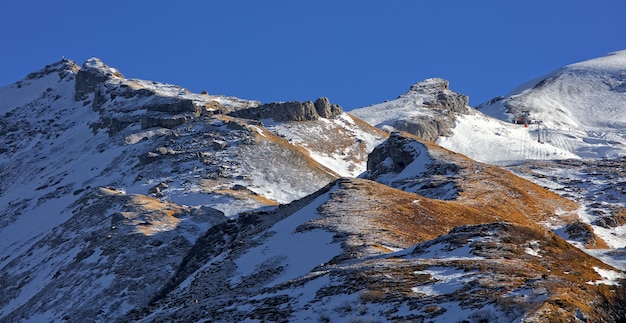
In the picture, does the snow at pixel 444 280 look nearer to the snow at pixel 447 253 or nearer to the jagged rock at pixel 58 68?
the snow at pixel 447 253

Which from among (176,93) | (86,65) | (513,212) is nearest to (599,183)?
(513,212)

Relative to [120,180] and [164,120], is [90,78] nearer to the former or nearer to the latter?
[164,120]

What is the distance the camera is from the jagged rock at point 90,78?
496ft

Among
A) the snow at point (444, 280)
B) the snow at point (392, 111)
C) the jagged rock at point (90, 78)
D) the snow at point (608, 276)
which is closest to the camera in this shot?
the snow at point (444, 280)

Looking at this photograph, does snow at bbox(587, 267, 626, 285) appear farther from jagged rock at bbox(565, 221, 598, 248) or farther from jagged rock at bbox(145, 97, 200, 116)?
jagged rock at bbox(145, 97, 200, 116)

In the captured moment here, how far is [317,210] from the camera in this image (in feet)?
166

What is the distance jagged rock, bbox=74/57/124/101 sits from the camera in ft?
496

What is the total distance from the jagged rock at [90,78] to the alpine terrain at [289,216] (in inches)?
17.5

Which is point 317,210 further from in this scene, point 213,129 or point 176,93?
point 176,93

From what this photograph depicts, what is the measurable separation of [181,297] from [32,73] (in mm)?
154600

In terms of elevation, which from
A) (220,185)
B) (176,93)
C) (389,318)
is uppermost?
(176,93)

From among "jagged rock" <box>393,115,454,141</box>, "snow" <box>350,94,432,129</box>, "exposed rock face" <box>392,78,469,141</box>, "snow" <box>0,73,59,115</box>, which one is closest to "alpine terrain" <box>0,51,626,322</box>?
"jagged rock" <box>393,115,454,141</box>

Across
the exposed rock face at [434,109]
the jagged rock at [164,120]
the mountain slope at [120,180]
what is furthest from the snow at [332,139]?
the exposed rock face at [434,109]

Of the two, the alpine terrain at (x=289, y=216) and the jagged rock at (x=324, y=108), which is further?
the jagged rock at (x=324, y=108)
